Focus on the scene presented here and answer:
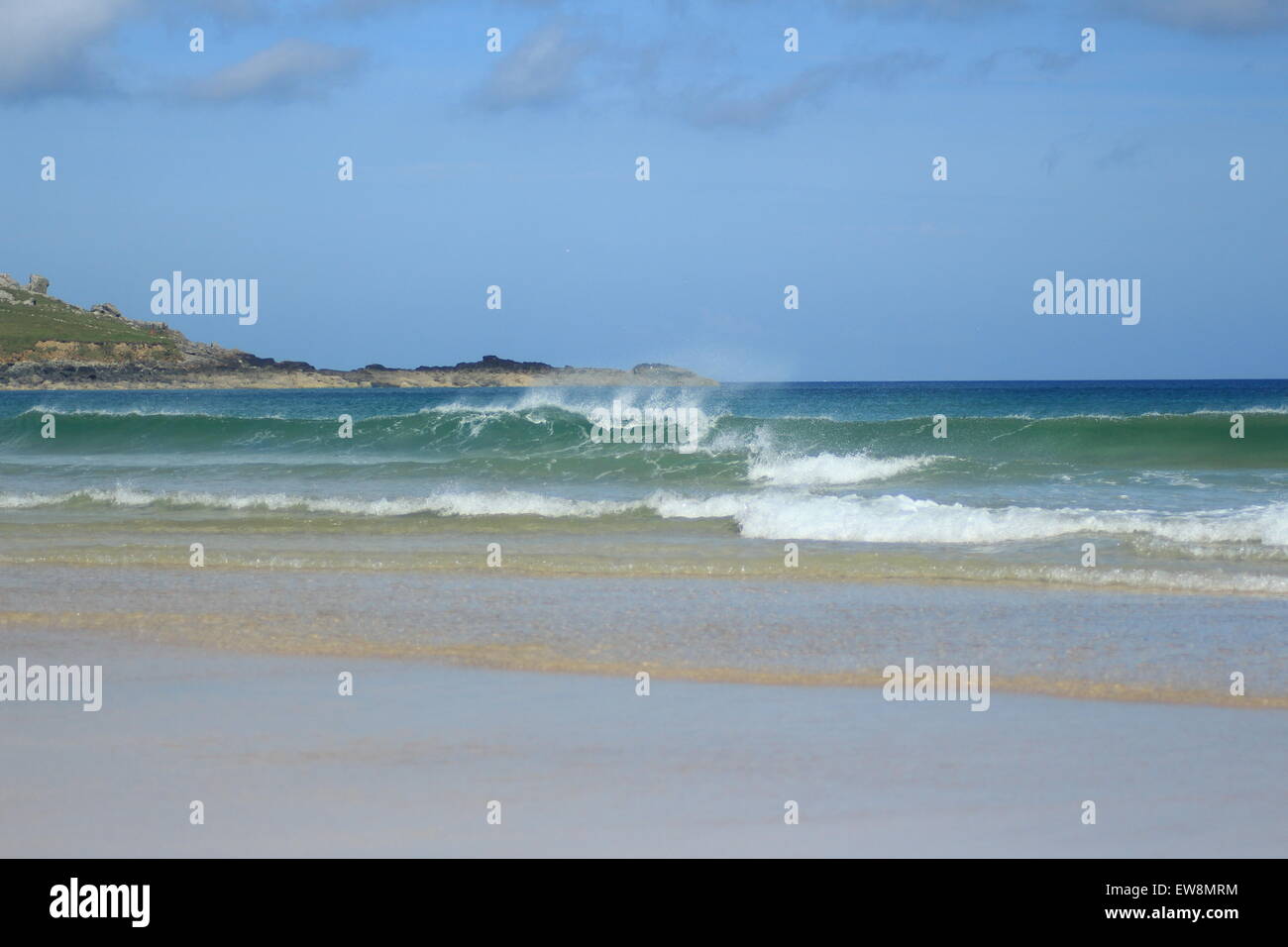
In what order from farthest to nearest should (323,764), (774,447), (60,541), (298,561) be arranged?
1. (774,447)
2. (60,541)
3. (298,561)
4. (323,764)

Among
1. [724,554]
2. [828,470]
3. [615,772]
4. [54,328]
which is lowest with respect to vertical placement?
[615,772]

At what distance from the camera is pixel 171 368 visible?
107m

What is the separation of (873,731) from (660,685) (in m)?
1.40

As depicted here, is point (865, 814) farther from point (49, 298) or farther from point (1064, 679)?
point (49, 298)

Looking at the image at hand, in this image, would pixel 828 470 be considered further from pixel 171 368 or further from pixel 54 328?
pixel 54 328

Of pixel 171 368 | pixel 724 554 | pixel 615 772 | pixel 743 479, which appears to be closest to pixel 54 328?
pixel 171 368

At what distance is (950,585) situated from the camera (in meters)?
10.0

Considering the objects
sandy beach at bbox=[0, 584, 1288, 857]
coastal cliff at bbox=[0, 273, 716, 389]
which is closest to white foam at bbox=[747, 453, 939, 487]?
sandy beach at bbox=[0, 584, 1288, 857]

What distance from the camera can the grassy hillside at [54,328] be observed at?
116562mm

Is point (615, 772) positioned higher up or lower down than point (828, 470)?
lower down

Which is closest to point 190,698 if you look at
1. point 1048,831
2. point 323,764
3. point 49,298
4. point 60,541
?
point 323,764

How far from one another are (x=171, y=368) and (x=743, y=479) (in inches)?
3891

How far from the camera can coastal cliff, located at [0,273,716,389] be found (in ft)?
341

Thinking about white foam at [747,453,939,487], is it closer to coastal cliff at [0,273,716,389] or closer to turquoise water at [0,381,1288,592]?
turquoise water at [0,381,1288,592]
